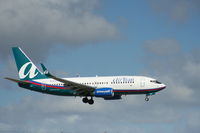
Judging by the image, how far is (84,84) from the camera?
7569cm

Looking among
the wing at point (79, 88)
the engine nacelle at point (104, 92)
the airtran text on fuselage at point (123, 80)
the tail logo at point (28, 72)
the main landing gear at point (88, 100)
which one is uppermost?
the tail logo at point (28, 72)

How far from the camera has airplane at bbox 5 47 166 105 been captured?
71.4m

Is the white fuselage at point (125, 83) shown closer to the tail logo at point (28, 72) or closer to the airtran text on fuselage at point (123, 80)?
the airtran text on fuselage at point (123, 80)

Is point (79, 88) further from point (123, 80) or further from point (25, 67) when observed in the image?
point (25, 67)

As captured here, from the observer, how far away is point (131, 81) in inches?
2820

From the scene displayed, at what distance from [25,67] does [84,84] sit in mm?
12778

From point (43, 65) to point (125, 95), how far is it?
15658 mm

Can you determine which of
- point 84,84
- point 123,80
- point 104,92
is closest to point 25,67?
point 84,84

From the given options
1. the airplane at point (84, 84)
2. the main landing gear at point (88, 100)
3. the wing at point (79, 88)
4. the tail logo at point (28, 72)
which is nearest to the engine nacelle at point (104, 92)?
the airplane at point (84, 84)

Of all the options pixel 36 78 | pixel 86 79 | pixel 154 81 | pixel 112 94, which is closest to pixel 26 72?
pixel 36 78

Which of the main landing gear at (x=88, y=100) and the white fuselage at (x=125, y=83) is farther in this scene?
the main landing gear at (x=88, y=100)

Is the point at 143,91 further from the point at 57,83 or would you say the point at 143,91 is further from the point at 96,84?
the point at 57,83

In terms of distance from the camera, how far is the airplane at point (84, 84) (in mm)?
71438

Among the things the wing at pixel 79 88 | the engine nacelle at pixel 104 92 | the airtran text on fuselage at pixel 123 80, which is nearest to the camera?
the engine nacelle at pixel 104 92
